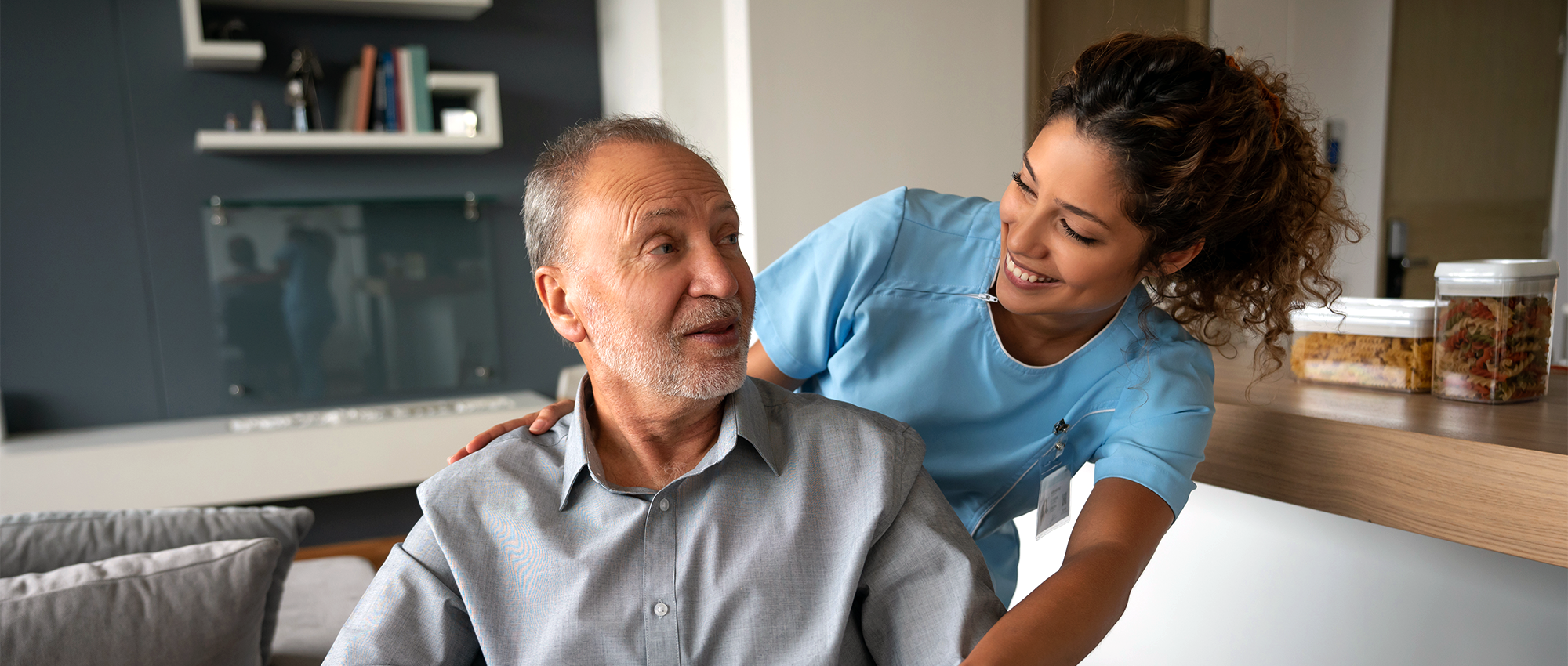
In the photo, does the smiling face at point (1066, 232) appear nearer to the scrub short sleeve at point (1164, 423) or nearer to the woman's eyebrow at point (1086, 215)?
the woman's eyebrow at point (1086, 215)

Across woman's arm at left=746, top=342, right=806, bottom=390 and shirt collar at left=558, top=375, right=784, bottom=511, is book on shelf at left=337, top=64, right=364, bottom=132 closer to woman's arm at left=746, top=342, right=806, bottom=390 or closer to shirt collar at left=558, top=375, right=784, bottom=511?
woman's arm at left=746, top=342, right=806, bottom=390

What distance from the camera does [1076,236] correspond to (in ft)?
3.70

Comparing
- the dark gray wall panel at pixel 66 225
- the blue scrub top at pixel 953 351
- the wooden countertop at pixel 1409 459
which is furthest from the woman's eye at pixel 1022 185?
the dark gray wall panel at pixel 66 225

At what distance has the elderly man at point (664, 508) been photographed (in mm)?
1028

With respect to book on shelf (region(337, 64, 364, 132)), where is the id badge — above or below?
below

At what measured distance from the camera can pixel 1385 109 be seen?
163 inches

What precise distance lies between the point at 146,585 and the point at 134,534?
0.90 feet

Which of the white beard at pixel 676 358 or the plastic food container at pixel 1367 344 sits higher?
the white beard at pixel 676 358

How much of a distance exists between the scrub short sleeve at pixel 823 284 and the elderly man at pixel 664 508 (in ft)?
0.62

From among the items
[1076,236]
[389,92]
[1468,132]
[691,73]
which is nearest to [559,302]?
[1076,236]

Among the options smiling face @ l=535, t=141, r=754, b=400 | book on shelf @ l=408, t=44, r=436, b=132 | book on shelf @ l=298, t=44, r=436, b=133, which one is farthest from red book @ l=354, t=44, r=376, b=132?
smiling face @ l=535, t=141, r=754, b=400

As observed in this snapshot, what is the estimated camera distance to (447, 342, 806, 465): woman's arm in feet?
3.90

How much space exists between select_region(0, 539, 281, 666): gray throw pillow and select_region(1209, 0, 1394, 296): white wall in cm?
412

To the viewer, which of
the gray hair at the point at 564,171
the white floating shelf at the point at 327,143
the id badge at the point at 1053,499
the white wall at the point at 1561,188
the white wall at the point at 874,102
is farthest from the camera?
the white wall at the point at 1561,188
